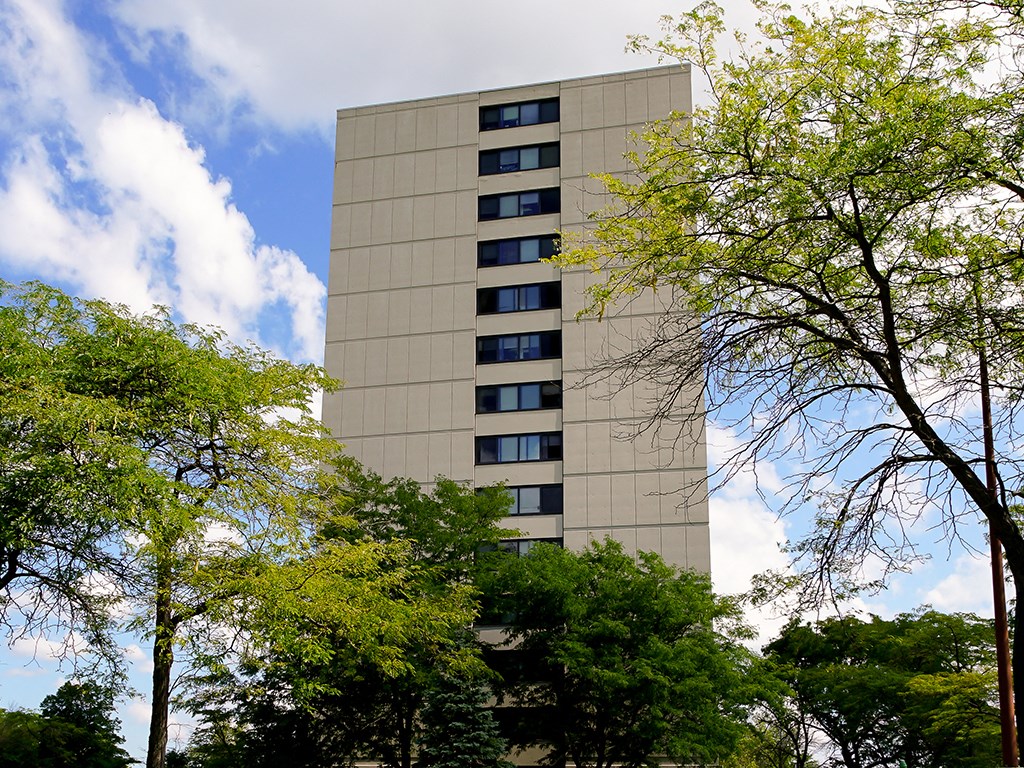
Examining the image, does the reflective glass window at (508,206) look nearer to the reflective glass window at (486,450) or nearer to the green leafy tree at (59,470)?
the reflective glass window at (486,450)

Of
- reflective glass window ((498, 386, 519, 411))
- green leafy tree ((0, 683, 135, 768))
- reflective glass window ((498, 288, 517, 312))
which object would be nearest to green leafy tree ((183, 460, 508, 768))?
green leafy tree ((0, 683, 135, 768))

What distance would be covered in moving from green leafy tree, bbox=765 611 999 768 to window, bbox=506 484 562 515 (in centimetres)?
1080

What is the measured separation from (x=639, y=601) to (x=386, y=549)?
837 centimetres

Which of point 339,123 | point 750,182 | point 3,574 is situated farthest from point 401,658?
point 339,123

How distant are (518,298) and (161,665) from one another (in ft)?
99.0

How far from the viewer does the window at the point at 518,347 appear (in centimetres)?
4897

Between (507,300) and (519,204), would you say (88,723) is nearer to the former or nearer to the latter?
(507,300)

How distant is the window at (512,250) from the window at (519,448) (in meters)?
8.49

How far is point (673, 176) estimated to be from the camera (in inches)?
454

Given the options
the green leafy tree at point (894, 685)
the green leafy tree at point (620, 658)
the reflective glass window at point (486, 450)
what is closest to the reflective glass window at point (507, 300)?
the reflective glass window at point (486, 450)

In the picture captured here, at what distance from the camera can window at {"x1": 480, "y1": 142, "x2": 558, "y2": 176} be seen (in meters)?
52.1

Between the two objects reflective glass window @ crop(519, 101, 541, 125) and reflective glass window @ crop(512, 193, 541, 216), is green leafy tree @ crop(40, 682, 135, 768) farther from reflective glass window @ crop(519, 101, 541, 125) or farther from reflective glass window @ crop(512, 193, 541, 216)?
reflective glass window @ crop(519, 101, 541, 125)

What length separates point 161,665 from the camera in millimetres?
22766

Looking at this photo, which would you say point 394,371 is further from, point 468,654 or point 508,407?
point 468,654
